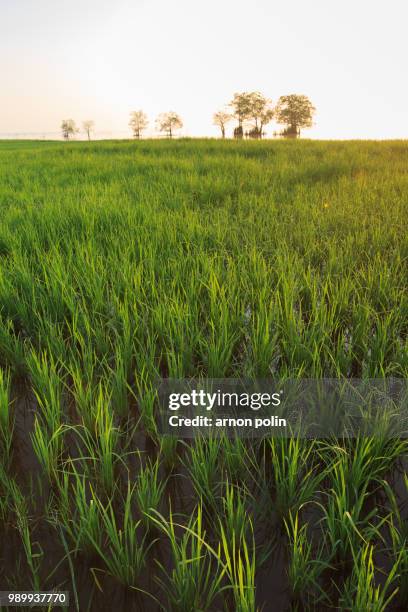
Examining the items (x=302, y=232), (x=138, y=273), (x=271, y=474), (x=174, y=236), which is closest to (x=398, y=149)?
(x=302, y=232)

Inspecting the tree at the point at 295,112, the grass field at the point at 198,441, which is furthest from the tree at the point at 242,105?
the grass field at the point at 198,441

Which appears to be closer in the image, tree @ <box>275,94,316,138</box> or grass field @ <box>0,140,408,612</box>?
grass field @ <box>0,140,408,612</box>

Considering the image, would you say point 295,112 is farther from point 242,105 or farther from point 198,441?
point 198,441

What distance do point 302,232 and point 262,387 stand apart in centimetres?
226

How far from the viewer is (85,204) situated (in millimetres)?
4445

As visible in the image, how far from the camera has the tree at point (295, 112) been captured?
5572cm

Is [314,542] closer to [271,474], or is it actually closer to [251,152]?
[271,474]

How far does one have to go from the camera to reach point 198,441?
1173 millimetres

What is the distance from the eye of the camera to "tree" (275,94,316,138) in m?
55.7

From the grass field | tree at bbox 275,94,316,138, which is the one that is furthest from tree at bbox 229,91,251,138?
the grass field

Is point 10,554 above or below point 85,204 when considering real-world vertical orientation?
below

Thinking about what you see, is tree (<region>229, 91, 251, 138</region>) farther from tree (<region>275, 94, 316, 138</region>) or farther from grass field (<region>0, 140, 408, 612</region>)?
grass field (<region>0, 140, 408, 612</region>)

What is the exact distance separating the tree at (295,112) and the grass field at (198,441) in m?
59.3

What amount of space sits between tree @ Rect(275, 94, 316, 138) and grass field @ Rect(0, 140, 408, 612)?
59.3m
